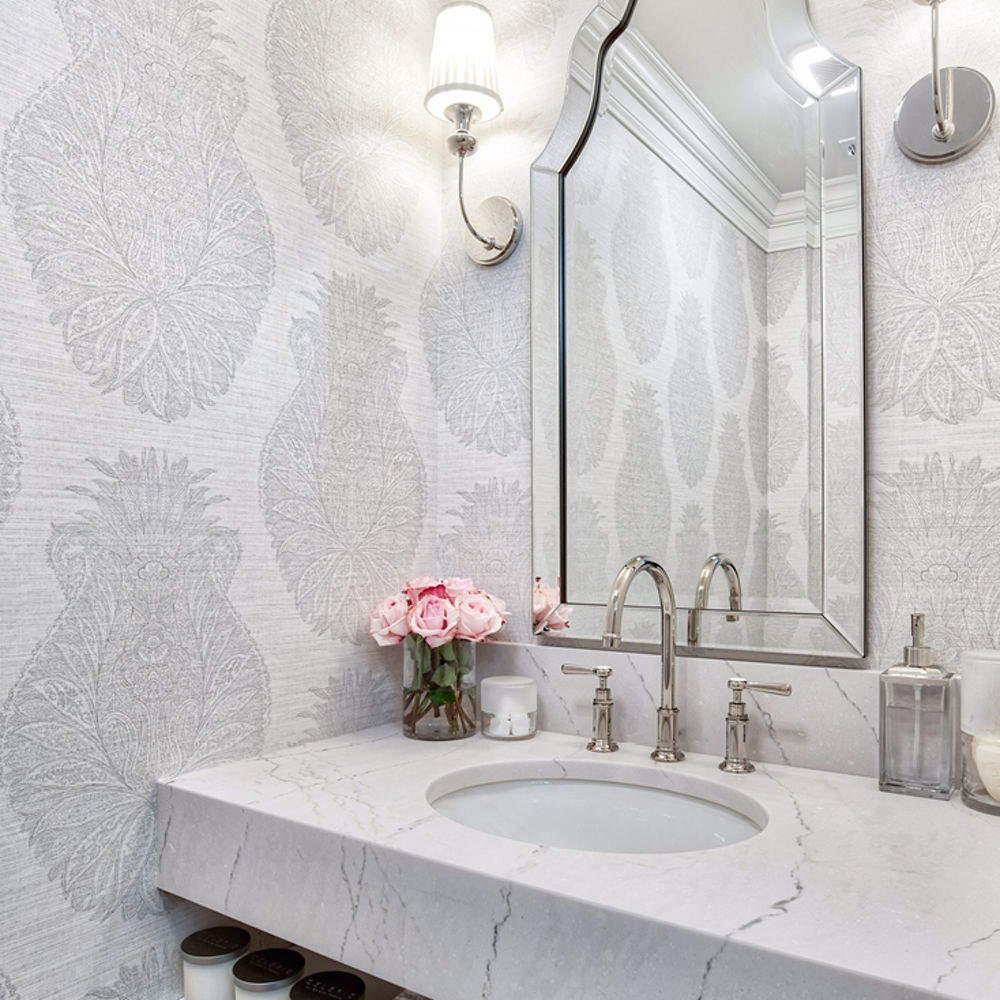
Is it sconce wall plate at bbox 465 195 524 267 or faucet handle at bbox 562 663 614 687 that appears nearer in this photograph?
faucet handle at bbox 562 663 614 687

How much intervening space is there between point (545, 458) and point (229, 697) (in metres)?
0.58

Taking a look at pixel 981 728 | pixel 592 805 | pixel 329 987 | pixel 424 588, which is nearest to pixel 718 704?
pixel 592 805

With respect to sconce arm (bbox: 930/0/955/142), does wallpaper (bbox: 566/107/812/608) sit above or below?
below

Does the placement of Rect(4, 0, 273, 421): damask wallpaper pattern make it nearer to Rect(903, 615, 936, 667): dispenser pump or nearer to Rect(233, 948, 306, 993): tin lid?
Rect(233, 948, 306, 993): tin lid

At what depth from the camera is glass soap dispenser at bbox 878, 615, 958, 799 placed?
3.05 feet

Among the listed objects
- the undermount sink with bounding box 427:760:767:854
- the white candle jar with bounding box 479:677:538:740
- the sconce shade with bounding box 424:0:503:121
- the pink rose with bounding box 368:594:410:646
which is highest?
the sconce shade with bounding box 424:0:503:121

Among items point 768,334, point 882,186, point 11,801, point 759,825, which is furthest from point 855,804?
point 11,801

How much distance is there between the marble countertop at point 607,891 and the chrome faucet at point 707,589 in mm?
185

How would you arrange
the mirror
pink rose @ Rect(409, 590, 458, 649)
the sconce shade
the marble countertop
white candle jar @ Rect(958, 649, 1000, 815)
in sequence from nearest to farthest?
the marble countertop
white candle jar @ Rect(958, 649, 1000, 815)
the mirror
pink rose @ Rect(409, 590, 458, 649)
the sconce shade

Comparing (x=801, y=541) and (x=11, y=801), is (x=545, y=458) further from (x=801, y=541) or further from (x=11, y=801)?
(x=11, y=801)

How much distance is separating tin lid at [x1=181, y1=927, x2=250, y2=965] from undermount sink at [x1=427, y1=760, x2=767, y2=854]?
11.5 inches

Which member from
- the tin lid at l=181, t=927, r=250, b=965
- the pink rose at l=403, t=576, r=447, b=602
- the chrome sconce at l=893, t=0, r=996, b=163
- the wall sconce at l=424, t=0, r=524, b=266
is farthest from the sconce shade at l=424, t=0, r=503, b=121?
the tin lid at l=181, t=927, r=250, b=965

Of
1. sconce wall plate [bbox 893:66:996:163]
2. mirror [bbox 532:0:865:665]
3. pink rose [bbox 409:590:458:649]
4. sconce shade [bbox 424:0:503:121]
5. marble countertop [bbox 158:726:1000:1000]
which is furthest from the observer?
sconce shade [bbox 424:0:503:121]

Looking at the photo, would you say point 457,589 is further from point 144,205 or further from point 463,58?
point 463,58
